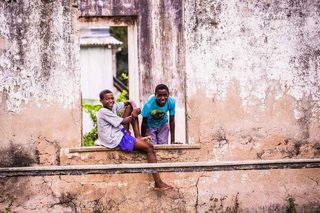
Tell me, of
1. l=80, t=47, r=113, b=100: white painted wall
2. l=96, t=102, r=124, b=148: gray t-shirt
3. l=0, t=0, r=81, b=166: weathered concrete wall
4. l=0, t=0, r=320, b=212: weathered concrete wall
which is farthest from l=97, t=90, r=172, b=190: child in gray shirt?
l=80, t=47, r=113, b=100: white painted wall

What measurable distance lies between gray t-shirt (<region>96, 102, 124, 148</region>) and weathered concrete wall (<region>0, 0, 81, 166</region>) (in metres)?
0.25

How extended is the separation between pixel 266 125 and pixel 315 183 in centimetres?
85

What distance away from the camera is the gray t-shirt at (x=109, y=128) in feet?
20.2

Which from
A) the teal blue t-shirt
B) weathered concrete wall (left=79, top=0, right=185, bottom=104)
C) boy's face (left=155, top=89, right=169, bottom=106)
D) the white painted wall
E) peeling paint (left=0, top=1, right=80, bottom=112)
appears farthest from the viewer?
the white painted wall

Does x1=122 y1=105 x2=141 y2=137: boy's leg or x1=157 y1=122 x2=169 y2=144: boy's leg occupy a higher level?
x1=122 y1=105 x2=141 y2=137: boy's leg

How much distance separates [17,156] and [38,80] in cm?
83

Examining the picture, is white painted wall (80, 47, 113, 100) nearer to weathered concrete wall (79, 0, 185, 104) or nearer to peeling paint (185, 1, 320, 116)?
weathered concrete wall (79, 0, 185, 104)

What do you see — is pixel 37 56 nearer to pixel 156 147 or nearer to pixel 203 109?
pixel 156 147

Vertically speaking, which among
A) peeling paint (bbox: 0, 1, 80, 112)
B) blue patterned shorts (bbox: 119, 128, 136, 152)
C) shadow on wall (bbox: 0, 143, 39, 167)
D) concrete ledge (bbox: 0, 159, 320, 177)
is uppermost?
peeling paint (bbox: 0, 1, 80, 112)

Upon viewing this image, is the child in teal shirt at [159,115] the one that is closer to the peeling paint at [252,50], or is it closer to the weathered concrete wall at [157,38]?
the peeling paint at [252,50]

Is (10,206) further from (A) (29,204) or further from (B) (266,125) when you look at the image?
(B) (266,125)

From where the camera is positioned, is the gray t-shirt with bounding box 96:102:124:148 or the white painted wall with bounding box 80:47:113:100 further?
the white painted wall with bounding box 80:47:113:100

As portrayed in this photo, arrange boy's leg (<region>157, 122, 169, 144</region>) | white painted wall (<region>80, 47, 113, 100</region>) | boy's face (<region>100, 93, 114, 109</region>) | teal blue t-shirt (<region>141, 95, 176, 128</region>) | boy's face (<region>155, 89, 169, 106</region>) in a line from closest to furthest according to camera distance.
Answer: boy's face (<region>100, 93, 114, 109</region>), boy's face (<region>155, 89, 169, 106</region>), teal blue t-shirt (<region>141, 95, 176, 128</region>), boy's leg (<region>157, 122, 169, 144</region>), white painted wall (<region>80, 47, 113, 100</region>)

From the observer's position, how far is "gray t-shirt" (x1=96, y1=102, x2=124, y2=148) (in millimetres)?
6172
